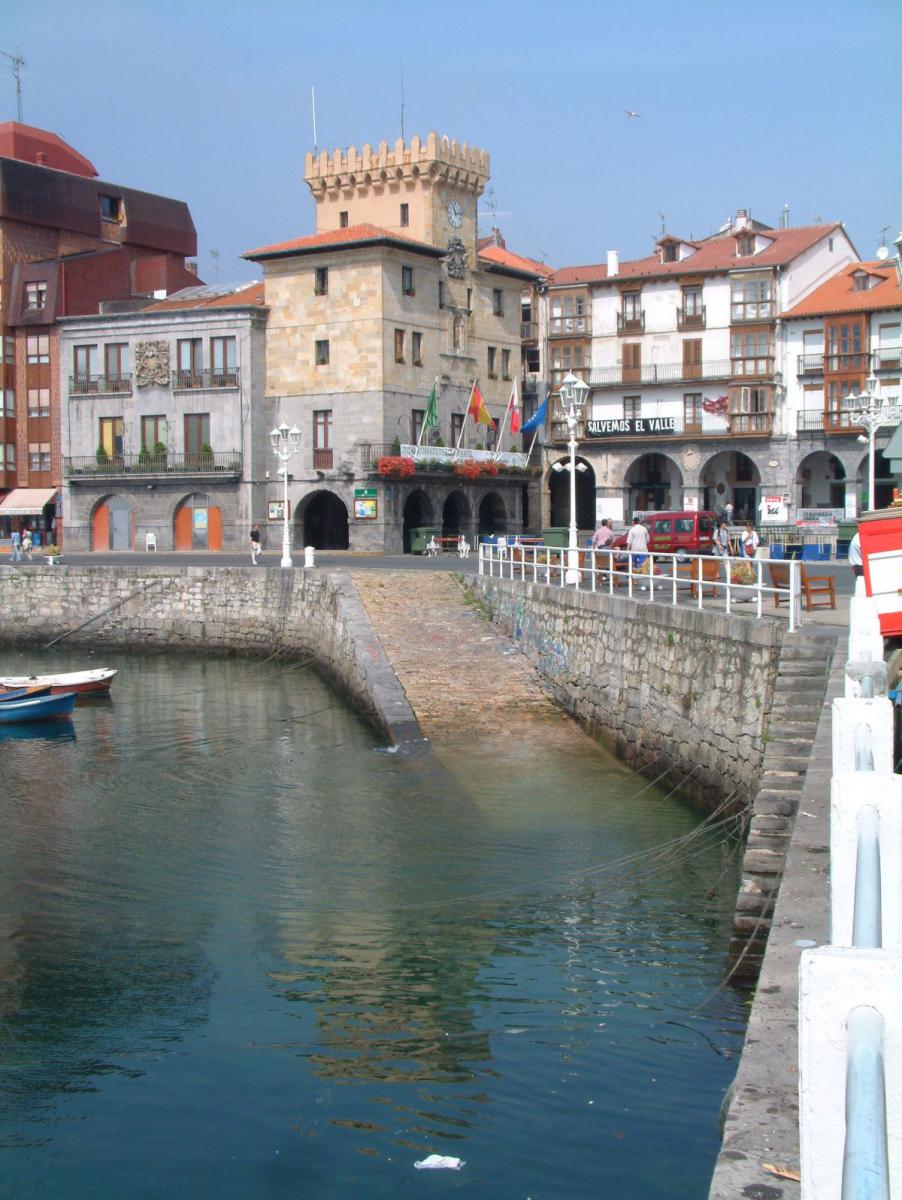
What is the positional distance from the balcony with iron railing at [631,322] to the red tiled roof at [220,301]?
1732 cm

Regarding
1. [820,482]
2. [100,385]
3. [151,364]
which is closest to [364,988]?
[151,364]

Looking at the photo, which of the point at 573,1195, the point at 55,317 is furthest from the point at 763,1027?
the point at 55,317

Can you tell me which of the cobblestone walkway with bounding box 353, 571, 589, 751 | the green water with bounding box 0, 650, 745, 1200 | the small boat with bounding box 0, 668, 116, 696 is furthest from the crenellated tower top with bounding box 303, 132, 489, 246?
the green water with bounding box 0, 650, 745, 1200

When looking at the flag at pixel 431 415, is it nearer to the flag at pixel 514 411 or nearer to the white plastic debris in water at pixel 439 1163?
the flag at pixel 514 411

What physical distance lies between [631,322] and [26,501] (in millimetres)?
29666

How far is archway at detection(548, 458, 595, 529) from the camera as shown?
65750 mm

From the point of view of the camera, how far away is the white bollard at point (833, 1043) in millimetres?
2373

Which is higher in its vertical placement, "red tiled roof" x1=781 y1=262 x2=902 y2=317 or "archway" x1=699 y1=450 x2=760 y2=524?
"red tiled roof" x1=781 y1=262 x2=902 y2=317

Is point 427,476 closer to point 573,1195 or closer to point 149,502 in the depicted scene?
point 149,502

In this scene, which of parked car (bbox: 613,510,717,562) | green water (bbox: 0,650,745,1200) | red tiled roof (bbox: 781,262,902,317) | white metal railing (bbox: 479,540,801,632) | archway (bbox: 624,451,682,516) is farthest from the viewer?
archway (bbox: 624,451,682,516)

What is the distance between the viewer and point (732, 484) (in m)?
62.9

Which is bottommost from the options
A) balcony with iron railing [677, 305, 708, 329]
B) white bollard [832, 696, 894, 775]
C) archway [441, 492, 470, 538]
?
white bollard [832, 696, 894, 775]

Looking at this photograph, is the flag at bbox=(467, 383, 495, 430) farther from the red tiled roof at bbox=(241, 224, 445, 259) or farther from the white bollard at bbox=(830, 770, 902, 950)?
the white bollard at bbox=(830, 770, 902, 950)

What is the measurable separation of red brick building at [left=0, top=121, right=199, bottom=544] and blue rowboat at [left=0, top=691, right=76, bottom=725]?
3407 cm
